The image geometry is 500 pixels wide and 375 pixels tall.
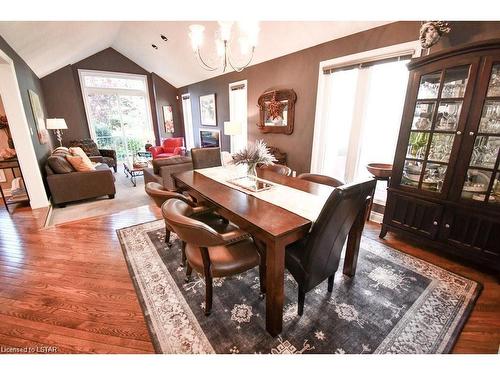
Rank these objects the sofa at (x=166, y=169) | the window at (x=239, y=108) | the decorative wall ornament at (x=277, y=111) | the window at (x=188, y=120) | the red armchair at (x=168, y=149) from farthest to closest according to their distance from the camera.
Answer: the window at (x=188, y=120) → the red armchair at (x=168, y=149) → the window at (x=239, y=108) → the decorative wall ornament at (x=277, y=111) → the sofa at (x=166, y=169)

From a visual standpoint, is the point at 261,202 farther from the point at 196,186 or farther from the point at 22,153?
the point at 22,153

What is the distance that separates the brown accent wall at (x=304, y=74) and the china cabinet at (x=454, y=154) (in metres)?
0.53

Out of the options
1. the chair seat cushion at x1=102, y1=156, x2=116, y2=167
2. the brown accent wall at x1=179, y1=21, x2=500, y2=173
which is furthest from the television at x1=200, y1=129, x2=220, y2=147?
the chair seat cushion at x1=102, y1=156, x2=116, y2=167

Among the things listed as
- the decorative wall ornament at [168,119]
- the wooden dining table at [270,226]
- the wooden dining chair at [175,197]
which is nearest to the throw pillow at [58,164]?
the wooden dining chair at [175,197]

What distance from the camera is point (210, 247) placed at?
1.49 meters

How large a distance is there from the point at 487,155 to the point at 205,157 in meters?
2.83

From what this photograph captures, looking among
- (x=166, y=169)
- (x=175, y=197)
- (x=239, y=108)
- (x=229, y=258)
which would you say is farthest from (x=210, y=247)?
(x=239, y=108)

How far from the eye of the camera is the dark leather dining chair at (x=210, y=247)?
1.25m

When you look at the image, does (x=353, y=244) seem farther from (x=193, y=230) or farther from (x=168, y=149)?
(x=168, y=149)

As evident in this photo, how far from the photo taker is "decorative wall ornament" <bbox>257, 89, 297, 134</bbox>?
3822 mm

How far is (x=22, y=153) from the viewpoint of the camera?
3.26 metres

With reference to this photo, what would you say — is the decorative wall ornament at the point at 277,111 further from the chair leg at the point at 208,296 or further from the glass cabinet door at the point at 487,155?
the chair leg at the point at 208,296
